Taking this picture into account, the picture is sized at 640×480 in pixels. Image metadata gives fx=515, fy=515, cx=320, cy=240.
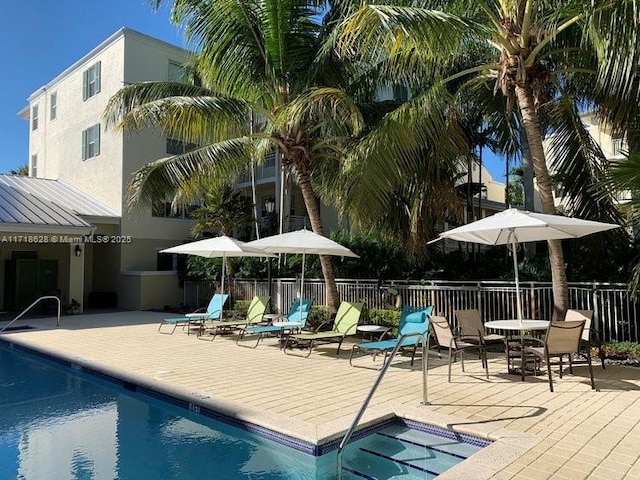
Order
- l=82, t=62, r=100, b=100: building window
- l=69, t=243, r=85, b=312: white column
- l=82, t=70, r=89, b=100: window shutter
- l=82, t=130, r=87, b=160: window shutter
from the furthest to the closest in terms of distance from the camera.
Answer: l=82, t=70, r=89, b=100: window shutter → l=82, t=130, r=87, b=160: window shutter → l=82, t=62, r=100, b=100: building window → l=69, t=243, r=85, b=312: white column

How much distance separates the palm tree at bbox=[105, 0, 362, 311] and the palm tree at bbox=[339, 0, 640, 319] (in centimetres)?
227

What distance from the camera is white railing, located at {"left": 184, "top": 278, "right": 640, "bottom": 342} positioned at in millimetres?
9992

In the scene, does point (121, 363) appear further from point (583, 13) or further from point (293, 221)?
point (293, 221)

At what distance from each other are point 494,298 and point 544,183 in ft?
10.0

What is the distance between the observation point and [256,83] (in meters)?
12.8

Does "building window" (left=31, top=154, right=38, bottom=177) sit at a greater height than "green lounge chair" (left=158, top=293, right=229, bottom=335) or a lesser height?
greater

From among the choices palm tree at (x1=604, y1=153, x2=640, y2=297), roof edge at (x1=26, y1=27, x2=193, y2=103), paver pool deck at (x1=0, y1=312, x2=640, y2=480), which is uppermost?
roof edge at (x1=26, y1=27, x2=193, y2=103)

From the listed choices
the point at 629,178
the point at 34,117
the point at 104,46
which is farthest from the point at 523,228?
the point at 34,117

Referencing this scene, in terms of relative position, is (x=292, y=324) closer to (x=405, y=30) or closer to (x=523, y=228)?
(x=523, y=228)

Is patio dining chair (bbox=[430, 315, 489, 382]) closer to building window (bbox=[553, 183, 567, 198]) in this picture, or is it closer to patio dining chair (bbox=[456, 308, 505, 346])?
patio dining chair (bbox=[456, 308, 505, 346])

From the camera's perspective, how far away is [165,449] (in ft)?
19.5

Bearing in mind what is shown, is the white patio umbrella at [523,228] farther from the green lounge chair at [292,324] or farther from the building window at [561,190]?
the green lounge chair at [292,324]

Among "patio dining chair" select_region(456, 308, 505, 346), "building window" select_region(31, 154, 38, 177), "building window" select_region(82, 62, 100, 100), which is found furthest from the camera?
"building window" select_region(31, 154, 38, 177)

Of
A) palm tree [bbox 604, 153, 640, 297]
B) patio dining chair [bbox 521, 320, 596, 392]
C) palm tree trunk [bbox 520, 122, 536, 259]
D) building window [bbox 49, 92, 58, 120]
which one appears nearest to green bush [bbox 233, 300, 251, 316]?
palm tree trunk [bbox 520, 122, 536, 259]
